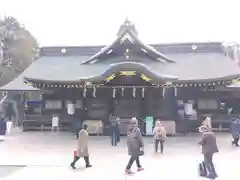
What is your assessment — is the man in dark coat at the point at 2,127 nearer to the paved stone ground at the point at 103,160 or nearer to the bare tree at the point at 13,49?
the paved stone ground at the point at 103,160

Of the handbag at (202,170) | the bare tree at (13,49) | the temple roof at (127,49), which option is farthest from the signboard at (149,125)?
the bare tree at (13,49)

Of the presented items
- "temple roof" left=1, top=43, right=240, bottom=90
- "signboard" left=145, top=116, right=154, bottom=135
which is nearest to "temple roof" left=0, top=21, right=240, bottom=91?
"temple roof" left=1, top=43, right=240, bottom=90

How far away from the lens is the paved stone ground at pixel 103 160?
371 inches

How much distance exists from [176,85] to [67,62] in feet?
30.9

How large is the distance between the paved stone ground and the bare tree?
20.2 metres

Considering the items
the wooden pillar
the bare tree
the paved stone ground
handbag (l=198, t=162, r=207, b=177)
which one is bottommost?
the paved stone ground

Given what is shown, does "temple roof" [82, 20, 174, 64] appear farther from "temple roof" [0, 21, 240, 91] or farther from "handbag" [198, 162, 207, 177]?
"handbag" [198, 162, 207, 177]

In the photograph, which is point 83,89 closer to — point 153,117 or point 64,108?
point 64,108

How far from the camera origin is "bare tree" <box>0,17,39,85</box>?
116ft

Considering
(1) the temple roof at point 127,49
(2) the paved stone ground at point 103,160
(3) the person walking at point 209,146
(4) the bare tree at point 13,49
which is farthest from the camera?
(4) the bare tree at point 13,49

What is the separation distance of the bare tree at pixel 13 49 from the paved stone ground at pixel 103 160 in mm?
20225

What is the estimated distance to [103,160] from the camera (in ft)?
37.7

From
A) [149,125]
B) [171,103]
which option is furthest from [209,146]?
[171,103]

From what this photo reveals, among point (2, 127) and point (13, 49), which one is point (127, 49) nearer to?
point (2, 127)
